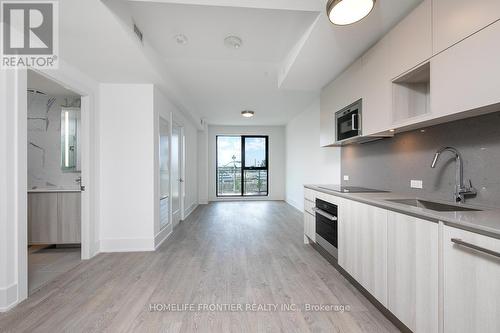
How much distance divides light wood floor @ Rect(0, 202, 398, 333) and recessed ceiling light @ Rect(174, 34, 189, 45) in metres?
2.64

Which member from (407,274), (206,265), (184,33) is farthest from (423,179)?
(184,33)

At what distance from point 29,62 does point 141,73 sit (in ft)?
3.49

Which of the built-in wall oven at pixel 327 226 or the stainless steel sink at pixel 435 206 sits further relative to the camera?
the built-in wall oven at pixel 327 226

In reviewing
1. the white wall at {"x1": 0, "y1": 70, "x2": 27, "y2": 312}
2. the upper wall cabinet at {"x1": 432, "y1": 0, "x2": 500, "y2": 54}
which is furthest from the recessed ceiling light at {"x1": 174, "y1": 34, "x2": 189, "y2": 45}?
the upper wall cabinet at {"x1": 432, "y1": 0, "x2": 500, "y2": 54}

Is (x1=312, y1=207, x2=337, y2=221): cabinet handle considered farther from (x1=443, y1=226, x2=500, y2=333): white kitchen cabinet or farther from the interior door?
the interior door

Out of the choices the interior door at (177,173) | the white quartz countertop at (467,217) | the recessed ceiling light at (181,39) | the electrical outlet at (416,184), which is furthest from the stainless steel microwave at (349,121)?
the interior door at (177,173)

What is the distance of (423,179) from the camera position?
2.08 meters

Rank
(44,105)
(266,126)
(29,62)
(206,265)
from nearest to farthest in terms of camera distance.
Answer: (29,62) → (206,265) → (44,105) → (266,126)

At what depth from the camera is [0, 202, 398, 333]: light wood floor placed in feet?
5.72

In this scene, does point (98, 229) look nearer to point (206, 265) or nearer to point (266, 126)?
point (206, 265)

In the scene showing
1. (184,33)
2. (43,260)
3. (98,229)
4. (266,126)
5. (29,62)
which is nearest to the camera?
(29,62)

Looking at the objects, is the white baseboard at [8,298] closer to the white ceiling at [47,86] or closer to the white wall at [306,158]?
the white ceiling at [47,86]

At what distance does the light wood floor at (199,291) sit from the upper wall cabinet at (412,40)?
2.03 meters

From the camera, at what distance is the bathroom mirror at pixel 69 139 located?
3492mm
